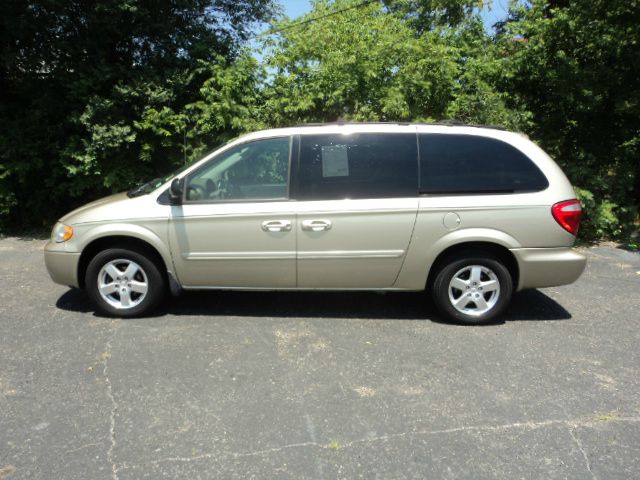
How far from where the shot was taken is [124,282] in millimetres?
4770

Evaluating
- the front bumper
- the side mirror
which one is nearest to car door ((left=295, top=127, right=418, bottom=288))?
the side mirror

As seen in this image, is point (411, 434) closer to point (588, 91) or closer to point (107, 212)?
point (107, 212)

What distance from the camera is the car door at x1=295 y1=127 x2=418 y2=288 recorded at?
4.52 m

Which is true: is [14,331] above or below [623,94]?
below

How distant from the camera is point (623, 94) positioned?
25.6ft

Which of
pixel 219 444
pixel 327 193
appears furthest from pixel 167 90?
pixel 219 444

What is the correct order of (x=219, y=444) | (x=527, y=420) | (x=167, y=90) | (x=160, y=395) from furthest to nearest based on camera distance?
(x=167, y=90) → (x=160, y=395) → (x=527, y=420) → (x=219, y=444)

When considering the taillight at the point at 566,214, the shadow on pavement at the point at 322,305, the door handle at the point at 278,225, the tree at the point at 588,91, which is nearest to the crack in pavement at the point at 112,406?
the shadow on pavement at the point at 322,305

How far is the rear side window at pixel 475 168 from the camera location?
179 inches

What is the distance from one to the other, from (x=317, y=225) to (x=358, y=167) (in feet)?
2.09

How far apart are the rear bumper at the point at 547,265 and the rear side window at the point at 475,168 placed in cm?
56

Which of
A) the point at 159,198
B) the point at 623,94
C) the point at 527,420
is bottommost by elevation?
the point at 527,420

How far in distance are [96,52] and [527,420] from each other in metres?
7.97

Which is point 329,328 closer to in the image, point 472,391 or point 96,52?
point 472,391
